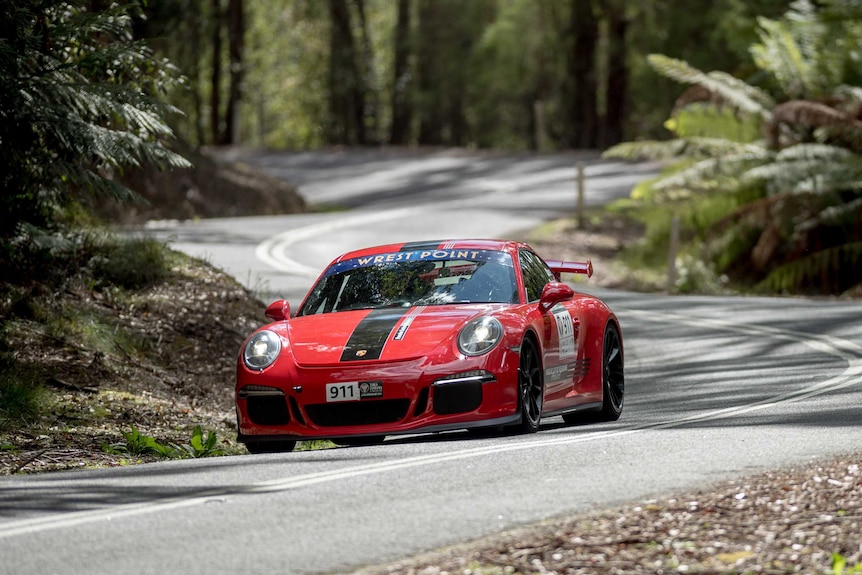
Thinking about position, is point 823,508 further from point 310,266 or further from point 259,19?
point 259,19

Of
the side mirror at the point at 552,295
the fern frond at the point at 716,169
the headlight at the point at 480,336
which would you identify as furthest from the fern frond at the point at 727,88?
the headlight at the point at 480,336

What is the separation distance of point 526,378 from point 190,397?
4.17 metres

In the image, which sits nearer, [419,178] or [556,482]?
[556,482]

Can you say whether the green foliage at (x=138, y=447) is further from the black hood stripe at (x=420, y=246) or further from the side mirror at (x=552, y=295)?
the side mirror at (x=552, y=295)

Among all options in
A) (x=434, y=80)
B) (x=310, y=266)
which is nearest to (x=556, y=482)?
(x=310, y=266)

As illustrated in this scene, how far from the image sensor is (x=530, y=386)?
33.1ft

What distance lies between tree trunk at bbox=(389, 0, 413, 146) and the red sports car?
4797 centimetres

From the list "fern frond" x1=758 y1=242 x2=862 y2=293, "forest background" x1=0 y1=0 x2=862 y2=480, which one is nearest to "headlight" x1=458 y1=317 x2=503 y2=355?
"forest background" x1=0 y1=0 x2=862 y2=480

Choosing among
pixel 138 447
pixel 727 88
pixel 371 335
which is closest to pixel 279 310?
pixel 371 335

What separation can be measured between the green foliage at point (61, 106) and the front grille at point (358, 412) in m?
3.47

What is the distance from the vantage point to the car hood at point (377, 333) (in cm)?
A: 964

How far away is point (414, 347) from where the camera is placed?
966 cm

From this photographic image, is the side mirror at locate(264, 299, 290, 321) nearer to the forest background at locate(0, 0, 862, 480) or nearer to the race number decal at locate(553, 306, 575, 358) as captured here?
the forest background at locate(0, 0, 862, 480)

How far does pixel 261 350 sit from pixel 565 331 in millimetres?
2268
